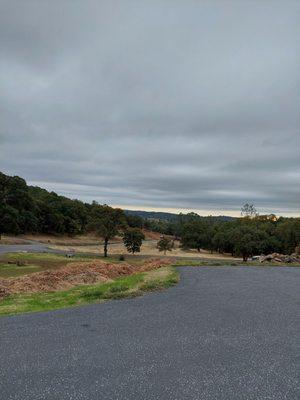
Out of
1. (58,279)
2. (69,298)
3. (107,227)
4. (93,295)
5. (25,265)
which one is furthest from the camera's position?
(107,227)

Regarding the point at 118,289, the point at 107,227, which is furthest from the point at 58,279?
the point at 107,227

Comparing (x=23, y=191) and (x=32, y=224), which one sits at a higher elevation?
(x=23, y=191)

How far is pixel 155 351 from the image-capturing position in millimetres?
7621

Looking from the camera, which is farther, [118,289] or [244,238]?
[244,238]

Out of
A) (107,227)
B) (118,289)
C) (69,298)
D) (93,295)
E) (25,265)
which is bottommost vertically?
(25,265)

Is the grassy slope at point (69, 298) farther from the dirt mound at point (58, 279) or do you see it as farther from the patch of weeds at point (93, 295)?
the dirt mound at point (58, 279)

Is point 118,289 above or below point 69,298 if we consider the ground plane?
above

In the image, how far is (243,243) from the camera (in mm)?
72750

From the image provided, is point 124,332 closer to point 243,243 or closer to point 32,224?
point 243,243

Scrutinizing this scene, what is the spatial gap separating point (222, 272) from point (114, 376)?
49.8 feet

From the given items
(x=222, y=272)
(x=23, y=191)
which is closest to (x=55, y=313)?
(x=222, y=272)

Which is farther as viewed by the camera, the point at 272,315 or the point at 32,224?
the point at 32,224

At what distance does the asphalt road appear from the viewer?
592 centimetres

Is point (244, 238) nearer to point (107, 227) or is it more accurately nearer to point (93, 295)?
point (107, 227)
